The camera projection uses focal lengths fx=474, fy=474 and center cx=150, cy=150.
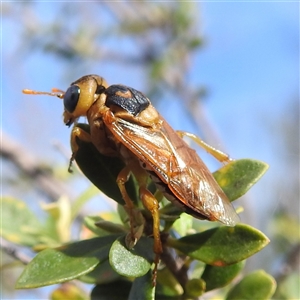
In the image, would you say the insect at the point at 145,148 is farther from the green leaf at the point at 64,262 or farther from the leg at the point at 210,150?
the green leaf at the point at 64,262

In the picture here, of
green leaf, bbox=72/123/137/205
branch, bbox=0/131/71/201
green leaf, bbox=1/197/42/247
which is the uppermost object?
green leaf, bbox=72/123/137/205

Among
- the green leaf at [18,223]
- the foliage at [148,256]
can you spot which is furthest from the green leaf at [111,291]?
the green leaf at [18,223]

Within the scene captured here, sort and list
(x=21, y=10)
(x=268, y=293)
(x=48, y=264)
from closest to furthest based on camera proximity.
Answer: (x=48, y=264) → (x=268, y=293) → (x=21, y=10)

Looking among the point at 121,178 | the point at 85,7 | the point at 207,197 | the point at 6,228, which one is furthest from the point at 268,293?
the point at 85,7

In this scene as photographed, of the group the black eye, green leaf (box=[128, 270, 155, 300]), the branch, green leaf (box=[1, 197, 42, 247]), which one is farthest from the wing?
the branch

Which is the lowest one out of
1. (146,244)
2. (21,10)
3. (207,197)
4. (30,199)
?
(30,199)

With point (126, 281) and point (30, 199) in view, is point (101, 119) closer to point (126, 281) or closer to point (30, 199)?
point (126, 281)

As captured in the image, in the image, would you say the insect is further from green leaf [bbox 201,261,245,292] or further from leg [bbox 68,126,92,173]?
green leaf [bbox 201,261,245,292]
